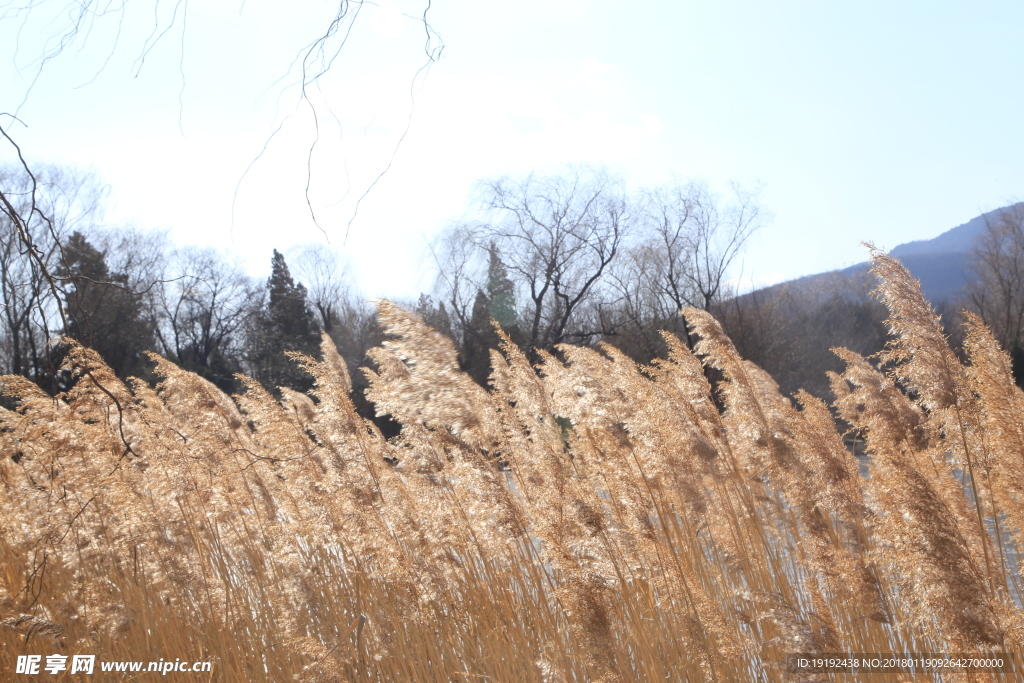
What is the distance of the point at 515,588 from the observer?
2695 mm

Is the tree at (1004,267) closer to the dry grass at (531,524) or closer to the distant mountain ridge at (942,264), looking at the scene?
the distant mountain ridge at (942,264)

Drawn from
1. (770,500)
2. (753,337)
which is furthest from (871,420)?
(753,337)

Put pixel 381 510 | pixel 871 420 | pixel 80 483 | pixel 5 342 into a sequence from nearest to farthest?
pixel 871 420 < pixel 80 483 < pixel 381 510 < pixel 5 342

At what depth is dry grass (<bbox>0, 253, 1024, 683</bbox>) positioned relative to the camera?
5.95ft

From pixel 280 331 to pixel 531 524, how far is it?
26.2m

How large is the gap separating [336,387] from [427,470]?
0.53m

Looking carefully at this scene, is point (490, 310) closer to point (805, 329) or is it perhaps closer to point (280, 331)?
point (805, 329)

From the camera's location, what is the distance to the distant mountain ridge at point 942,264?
67.6 feet

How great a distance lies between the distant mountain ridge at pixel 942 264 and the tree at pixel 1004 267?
0.23 meters

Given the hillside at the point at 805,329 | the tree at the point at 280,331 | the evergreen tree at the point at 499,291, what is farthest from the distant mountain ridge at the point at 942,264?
the tree at the point at 280,331

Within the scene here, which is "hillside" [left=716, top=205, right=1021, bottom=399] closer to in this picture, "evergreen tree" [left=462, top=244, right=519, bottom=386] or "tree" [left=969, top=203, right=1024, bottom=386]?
"tree" [left=969, top=203, right=1024, bottom=386]

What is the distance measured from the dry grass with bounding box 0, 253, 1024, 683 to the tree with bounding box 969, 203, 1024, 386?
64.6 feet

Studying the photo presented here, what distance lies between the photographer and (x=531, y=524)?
2.29m

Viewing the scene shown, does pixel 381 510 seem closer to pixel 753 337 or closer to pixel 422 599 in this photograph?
pixel 422 599
